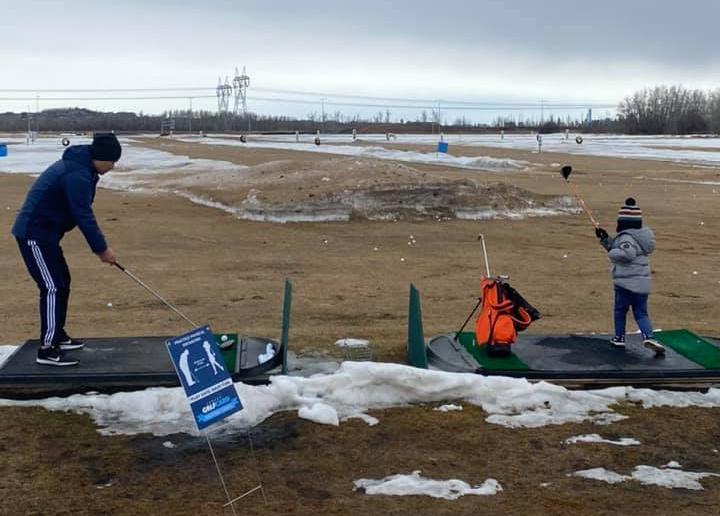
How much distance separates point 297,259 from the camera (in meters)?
14.1

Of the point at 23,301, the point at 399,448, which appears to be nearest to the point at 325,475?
the point at 399,448

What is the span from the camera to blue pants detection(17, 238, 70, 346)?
270 inches

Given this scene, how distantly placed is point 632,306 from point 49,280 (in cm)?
510

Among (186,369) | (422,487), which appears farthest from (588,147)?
(186,369)

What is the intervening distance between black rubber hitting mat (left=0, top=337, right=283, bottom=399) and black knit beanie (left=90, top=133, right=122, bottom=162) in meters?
1.73

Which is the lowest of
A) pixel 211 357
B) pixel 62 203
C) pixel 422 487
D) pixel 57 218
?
pixel 422 487

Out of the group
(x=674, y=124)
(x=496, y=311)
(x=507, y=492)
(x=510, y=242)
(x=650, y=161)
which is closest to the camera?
(x=507, y=492)

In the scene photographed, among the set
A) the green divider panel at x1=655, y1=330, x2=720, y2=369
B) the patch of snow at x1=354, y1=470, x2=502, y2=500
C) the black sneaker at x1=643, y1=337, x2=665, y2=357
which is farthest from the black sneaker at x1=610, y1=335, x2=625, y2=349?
the patch of snow at x1=354, y1=470, x2=502, y2=500

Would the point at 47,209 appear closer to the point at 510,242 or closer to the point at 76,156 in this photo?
the point at 76,156

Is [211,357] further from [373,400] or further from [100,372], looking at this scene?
[100,372]

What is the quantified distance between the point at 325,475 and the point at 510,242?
457 inches

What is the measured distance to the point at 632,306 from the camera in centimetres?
763

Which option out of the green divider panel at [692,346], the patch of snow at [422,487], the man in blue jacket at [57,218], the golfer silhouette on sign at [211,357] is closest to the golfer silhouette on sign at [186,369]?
the golfer silhouette on sign at [211,357]

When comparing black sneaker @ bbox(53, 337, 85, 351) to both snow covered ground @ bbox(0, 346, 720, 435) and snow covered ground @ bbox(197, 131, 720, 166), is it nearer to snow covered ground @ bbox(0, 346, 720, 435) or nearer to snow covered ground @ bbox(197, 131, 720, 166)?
snow covered ground @ bbox(0, 346, 720, 435)
